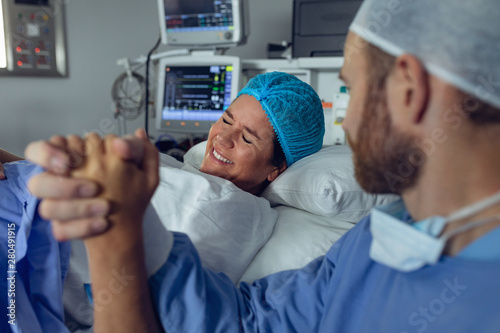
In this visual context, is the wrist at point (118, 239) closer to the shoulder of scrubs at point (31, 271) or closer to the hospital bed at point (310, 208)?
the shoulder of scrubs at point (31, 271)

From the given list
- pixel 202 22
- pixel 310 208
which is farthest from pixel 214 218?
pixel 202 22

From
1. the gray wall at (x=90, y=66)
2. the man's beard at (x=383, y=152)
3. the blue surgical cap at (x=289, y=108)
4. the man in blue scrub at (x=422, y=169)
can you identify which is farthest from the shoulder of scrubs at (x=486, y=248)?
the gray wall at (x=90, y=66)

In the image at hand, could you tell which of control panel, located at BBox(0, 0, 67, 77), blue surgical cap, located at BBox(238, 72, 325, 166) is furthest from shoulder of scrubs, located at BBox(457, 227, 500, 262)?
control panel, located at BBox(0, 0, 67, 77)

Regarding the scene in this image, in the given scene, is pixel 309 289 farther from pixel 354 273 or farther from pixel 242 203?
pixel 242 203

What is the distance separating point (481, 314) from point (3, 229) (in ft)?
2.99

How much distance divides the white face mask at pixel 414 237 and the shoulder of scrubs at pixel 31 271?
2.08 feet

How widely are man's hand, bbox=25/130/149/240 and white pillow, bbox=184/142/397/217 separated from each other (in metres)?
0.68

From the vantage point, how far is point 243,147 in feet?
4.18

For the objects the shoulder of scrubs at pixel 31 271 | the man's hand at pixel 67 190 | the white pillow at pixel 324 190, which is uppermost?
the man's hand at pixel 67 190

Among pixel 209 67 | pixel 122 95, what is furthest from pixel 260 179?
pixel 122 95

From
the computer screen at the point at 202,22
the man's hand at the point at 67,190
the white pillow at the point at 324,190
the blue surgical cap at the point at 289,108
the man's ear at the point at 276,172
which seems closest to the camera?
the man's hand at the point at 67,190

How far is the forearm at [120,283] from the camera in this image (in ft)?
2.04

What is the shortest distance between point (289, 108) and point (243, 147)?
0.18 m

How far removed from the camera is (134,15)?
3.06m
